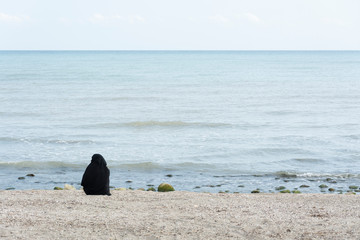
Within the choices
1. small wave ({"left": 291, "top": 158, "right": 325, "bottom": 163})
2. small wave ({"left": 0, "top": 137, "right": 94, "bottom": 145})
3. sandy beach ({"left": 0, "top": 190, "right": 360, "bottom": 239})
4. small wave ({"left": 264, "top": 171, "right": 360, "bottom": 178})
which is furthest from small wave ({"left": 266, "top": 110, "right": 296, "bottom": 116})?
sandy beach ({"left": 0, "top": 190, "right": 360, "bottom": 239})

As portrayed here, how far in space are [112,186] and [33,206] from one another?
187 inches

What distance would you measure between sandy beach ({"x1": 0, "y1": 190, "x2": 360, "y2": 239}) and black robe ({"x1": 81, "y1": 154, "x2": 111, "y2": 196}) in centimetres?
30

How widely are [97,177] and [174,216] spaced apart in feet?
8.97

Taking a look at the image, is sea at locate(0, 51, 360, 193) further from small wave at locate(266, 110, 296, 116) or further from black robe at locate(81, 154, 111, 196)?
black robe at locate(81, 154, 111, 196)

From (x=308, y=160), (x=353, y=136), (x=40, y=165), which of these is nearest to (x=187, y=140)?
(x=308, y=160)

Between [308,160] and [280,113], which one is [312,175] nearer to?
[308,160]

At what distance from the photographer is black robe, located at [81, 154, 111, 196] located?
11250 millimetres

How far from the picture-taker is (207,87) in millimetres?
47188

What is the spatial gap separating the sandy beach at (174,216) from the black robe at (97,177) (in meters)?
0.30

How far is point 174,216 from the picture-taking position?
9.27 metres

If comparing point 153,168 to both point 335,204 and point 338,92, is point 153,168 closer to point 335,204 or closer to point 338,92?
point 335,204

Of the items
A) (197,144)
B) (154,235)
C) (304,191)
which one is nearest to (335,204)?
(304,191)

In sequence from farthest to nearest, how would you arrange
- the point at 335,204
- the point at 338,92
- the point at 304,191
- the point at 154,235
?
the point at 338,92 < the point at 304,191 < the point at 335,204 < the point at 154,235

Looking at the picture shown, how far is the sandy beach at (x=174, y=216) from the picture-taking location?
8.16 meters
